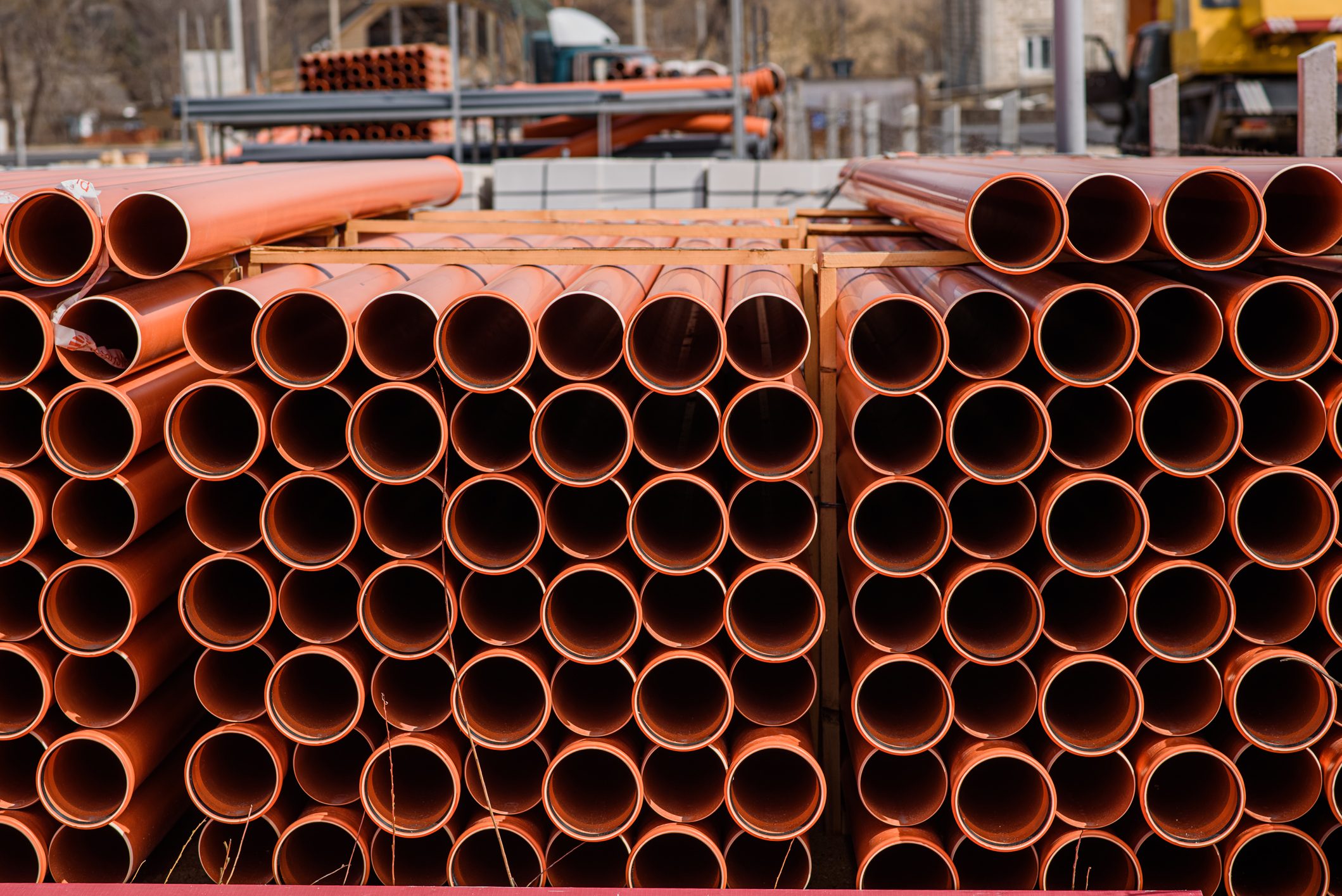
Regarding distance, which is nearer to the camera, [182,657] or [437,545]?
[437,545]

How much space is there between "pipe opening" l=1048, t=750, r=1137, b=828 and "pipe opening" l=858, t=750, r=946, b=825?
0.32 m

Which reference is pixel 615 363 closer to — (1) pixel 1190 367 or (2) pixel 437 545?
(2) pixel 437 545

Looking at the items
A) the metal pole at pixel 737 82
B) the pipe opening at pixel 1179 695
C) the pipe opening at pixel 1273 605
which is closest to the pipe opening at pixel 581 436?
the pipe opening at pixel 1179 695

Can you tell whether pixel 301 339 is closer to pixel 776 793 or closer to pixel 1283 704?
pixel 776 793

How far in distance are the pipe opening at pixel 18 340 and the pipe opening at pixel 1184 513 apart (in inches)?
122

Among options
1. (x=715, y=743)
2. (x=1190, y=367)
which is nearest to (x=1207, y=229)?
(x=1190, y=367)

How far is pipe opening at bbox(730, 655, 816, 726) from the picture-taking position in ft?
10.0

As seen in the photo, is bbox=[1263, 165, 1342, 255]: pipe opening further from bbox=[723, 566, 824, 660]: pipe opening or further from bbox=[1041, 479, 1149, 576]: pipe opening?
bbox=[723, 566, 824, 660]: pipe opening

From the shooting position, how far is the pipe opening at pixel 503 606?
299 centimetres

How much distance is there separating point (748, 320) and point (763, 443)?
15.4 inches

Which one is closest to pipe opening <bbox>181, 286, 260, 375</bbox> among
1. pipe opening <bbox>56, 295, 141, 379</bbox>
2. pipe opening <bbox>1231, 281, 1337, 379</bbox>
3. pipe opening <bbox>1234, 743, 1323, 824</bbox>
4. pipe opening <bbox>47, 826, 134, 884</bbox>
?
pipe opening <bbox>56, 295, 141, 379</bbox>

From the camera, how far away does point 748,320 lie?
3322 millimetres

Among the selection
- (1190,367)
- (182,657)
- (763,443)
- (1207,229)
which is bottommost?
(182,657)

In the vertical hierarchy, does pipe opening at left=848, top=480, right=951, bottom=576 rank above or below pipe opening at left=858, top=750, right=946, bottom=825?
above
